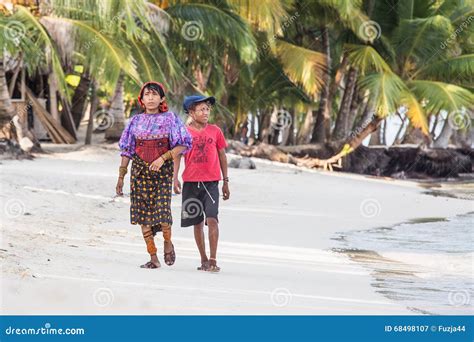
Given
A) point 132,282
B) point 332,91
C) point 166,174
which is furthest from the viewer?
point 332,91

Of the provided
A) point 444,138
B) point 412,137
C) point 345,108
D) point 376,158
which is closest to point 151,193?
point 345,108

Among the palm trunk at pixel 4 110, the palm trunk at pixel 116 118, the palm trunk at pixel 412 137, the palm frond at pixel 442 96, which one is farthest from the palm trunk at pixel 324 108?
the palm trunk at pixel 4 110

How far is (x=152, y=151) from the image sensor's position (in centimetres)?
578

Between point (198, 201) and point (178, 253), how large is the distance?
1.29 meters

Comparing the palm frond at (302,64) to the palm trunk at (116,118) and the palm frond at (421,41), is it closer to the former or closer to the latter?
the palm frond at (421,41)

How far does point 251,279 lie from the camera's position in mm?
6160

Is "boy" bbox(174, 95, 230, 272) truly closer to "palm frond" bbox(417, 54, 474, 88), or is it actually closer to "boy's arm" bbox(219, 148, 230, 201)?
"boy's arm" bbox(219, 148, 230, 201)

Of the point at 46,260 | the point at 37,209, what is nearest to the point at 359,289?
the point at 46,260

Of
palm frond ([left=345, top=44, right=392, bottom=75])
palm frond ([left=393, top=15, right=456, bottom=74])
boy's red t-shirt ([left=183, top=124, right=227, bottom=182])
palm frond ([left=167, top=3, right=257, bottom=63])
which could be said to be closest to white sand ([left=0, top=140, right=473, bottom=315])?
boy's red t-shirt ([left=183, top=124, right=227, bottom=182])

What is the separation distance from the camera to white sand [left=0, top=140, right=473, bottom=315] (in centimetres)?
505

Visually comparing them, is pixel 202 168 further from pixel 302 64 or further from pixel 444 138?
pixel 444 138

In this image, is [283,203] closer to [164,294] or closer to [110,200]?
[110,200]
